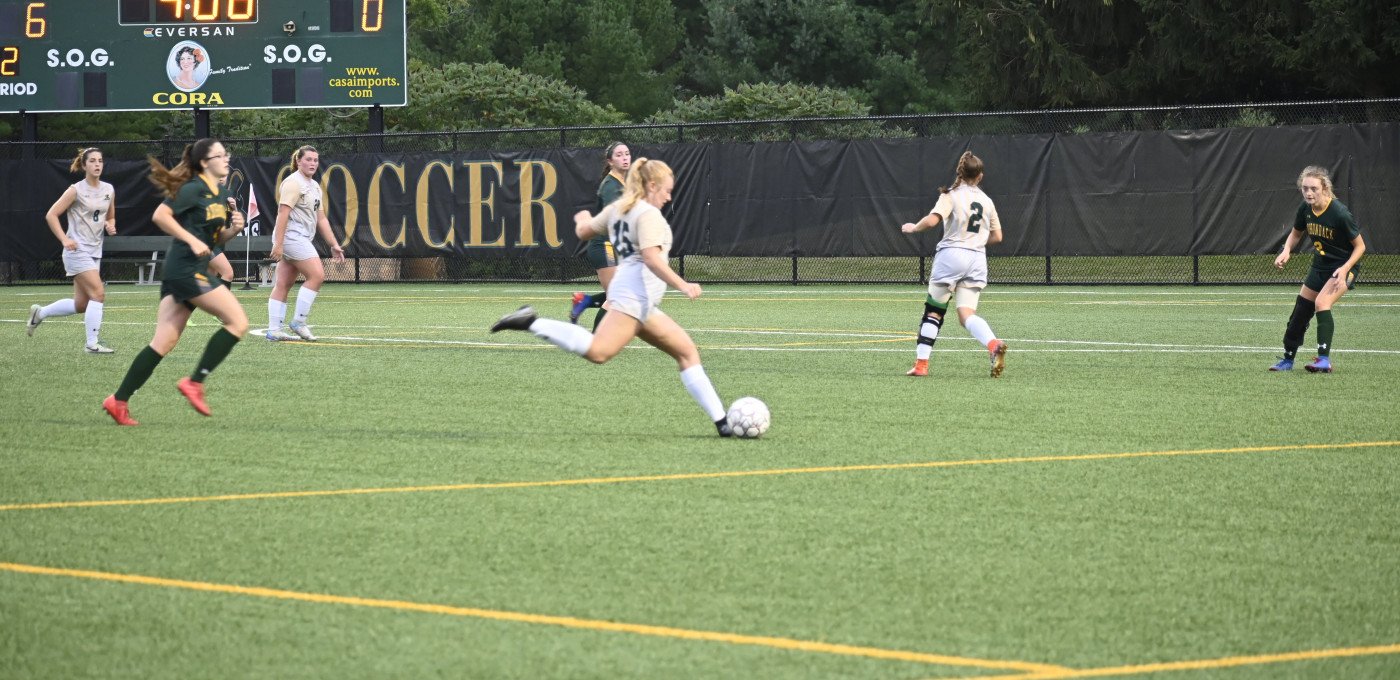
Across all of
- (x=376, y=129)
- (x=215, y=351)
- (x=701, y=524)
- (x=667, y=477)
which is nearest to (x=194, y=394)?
(x=215, y=351)

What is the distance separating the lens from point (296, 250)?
55.5 ft

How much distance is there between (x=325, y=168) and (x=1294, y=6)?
21490 mm

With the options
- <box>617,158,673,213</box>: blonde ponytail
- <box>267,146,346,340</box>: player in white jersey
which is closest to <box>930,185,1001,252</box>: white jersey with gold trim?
<box>617,158,673,213</box>: blonde ponytail

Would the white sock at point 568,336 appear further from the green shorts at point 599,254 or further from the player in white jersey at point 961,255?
the green shorts at point 599,254

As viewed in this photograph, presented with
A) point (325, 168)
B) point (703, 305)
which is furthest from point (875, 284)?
point (325, 168)

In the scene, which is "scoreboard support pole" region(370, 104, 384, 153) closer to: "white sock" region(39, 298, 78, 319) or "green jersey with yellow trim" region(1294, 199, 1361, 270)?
"white sock" region(39, 298, 78, 319)

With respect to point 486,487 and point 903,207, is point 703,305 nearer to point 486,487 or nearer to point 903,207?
point 903,207

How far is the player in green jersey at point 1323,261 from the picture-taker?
13.0 metres

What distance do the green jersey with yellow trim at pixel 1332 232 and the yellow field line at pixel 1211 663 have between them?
9.07 metres

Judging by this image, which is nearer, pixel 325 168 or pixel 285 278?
pixel 285 278

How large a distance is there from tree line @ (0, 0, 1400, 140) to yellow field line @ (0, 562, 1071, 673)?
33811 millimetres

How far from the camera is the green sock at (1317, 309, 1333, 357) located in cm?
1302

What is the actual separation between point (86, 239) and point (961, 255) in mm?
8665

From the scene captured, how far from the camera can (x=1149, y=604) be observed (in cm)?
522
